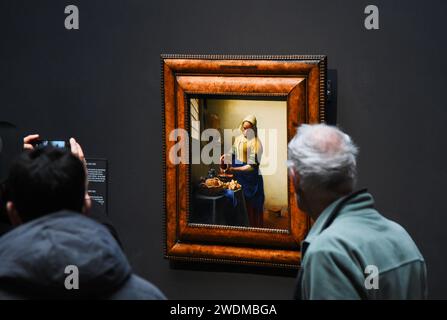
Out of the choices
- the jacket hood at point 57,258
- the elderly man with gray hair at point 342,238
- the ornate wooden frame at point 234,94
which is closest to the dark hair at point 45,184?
the jacket hood at point 57,258

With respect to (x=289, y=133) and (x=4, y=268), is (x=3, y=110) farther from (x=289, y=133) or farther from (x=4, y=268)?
(x=4, y=268)

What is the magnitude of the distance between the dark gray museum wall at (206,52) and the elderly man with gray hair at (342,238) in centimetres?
91

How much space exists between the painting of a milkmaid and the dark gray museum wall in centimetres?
29

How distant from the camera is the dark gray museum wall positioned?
10.4 feet

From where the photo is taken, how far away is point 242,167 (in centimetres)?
341

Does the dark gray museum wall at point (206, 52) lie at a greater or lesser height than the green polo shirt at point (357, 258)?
greater

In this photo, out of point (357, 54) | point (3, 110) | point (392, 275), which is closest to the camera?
point (392, 275)

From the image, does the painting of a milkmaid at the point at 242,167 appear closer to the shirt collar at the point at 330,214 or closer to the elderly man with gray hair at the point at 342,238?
the elderly man with gray hair at the point at 342,238

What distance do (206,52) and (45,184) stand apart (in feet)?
5.73

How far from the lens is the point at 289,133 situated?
129 inches

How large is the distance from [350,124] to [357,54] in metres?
0.37

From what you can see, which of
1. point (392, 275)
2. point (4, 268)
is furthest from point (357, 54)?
point (4, 268)

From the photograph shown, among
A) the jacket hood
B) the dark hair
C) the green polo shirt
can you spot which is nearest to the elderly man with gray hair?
the green polo shirt

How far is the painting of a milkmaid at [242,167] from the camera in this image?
3.34 meters
